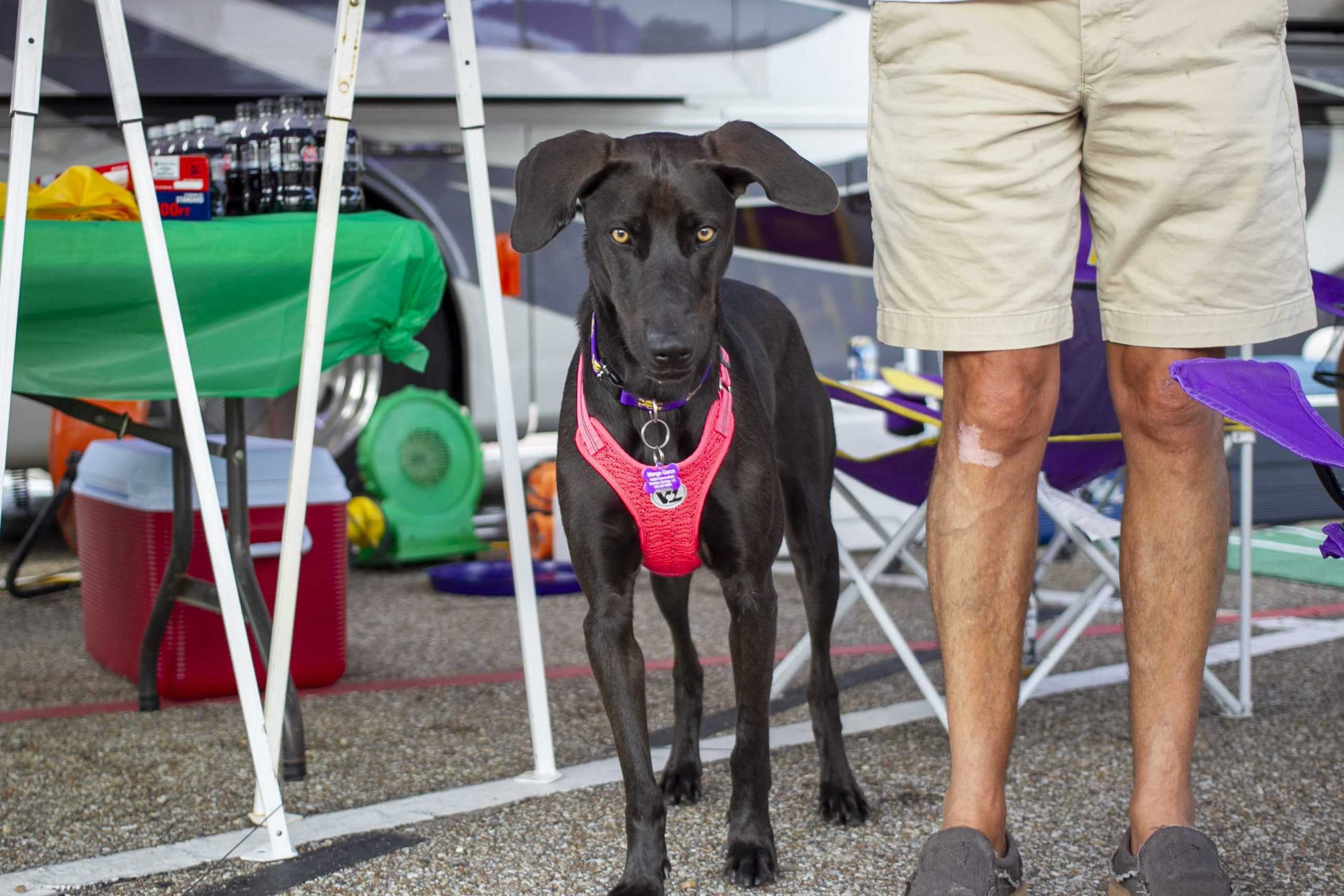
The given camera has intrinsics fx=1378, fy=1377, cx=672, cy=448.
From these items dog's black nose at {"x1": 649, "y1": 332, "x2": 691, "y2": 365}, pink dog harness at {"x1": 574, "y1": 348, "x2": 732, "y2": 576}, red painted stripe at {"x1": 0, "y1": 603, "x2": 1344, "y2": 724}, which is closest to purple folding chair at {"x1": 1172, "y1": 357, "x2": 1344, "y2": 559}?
dog's black nose at {"x1": 649, "y1": 332, "x2": 691, "y2": 365}

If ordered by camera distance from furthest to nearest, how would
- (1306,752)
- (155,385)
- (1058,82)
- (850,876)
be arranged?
(1306,752) < (155,385) < (850,876) < (1058,82)

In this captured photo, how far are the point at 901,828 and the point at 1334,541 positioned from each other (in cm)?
115

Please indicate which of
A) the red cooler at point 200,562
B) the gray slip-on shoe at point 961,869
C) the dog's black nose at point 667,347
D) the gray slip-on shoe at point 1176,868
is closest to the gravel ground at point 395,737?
the red cooler at point 200,562

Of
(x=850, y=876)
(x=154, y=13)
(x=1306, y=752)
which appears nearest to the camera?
(x=850, y=876)

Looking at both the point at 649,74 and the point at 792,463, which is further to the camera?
the point at 649,74

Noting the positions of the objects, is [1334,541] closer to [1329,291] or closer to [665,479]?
[665,479]

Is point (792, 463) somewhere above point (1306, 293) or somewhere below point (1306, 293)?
below

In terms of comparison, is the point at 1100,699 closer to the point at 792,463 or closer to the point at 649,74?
the point at 792,463

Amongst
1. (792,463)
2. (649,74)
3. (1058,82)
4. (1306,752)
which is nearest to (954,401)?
(1058,82)

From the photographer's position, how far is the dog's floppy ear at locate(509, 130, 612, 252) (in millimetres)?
2092

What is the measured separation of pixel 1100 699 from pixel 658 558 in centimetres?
155

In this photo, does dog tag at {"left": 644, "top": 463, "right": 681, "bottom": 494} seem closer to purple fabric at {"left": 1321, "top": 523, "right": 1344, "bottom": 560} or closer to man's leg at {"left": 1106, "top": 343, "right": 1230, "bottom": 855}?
man's leg at {"left": 1106, "top": 343, "right": 1230, "bottom": 855}

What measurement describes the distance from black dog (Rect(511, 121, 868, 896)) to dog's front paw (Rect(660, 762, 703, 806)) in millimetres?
257

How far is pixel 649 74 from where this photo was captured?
570cm
